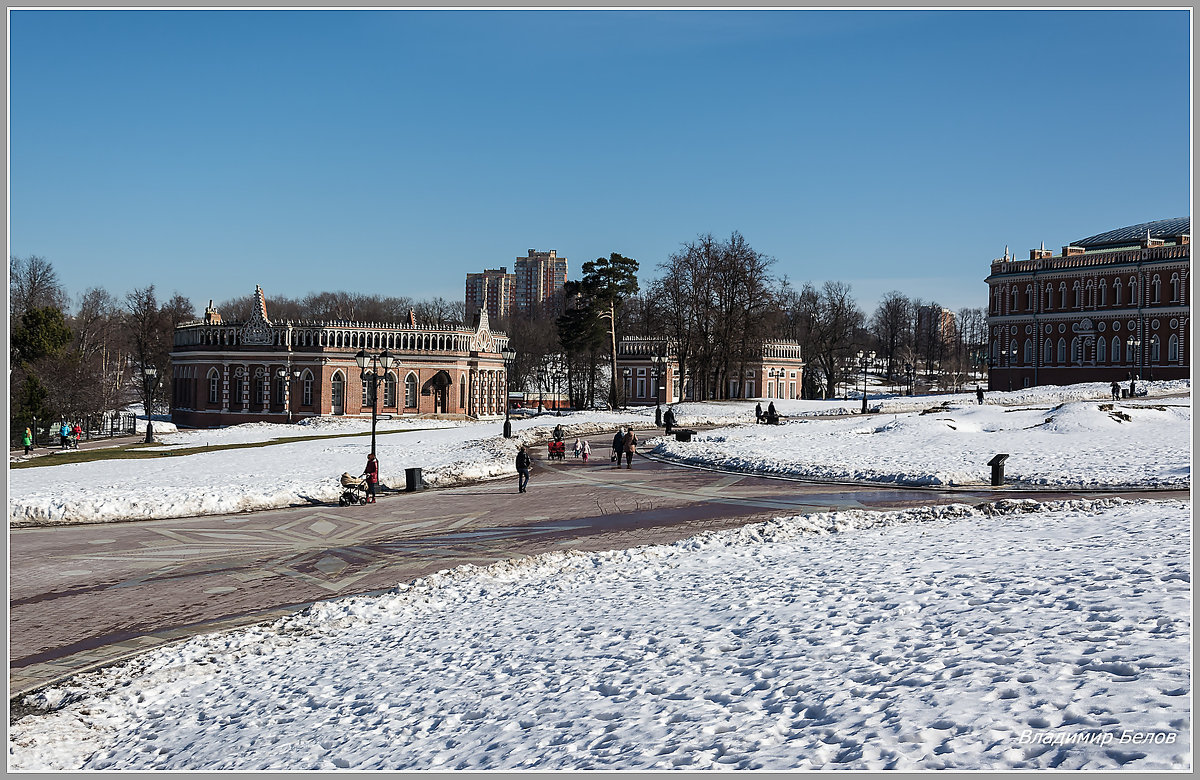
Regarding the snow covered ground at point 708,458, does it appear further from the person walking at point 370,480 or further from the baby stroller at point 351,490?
the person walking at point 370,480

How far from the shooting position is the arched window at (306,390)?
6312cm

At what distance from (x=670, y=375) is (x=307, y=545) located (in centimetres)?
6592

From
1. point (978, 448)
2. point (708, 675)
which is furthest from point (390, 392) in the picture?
point (708, 675)

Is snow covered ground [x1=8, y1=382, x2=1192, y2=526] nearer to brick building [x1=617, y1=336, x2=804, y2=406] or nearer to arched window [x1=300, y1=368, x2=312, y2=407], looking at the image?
arched window [x1=300, y1=368, x2=312, y2=407]

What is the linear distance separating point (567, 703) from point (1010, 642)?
458cm

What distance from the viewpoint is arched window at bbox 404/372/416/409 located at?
64.5m

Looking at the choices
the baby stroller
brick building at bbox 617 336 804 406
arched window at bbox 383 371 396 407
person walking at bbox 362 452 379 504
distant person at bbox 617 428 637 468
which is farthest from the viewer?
brick building at bbox 617 336 804 406

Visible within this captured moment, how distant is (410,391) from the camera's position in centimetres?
6481

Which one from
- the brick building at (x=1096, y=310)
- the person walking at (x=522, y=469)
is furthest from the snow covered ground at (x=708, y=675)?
the brick building at (x=1096, y=310)

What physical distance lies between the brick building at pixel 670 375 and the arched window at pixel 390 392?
2354 cm

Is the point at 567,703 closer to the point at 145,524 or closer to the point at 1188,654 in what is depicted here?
the point at 1188,654

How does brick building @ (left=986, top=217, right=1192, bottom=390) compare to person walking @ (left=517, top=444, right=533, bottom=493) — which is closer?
person walking @ (left=517, top=444, right=533, bottom=493)

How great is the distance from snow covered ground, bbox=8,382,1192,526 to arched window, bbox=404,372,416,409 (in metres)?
13.8

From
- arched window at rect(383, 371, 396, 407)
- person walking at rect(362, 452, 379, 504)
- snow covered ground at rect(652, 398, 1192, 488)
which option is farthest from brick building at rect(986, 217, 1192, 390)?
person walking at rect(362, 452, 379, 504)
